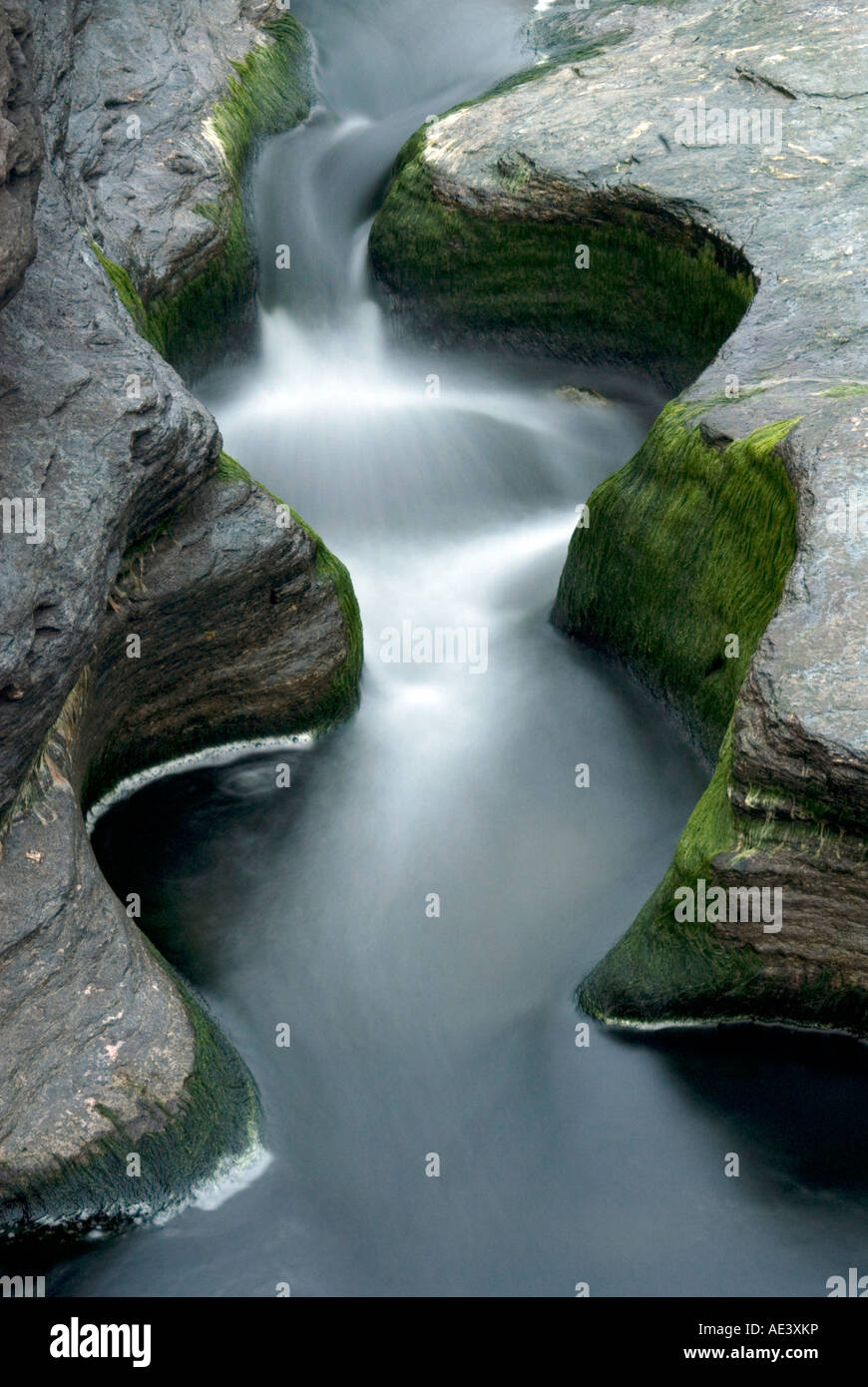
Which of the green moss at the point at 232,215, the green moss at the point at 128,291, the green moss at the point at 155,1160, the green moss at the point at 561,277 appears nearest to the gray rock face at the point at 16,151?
the green moss at the point at 128,291

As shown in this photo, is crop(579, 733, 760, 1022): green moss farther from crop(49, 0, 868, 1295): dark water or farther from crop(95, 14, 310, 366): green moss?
crop(95, 14, 310, 366): green moss

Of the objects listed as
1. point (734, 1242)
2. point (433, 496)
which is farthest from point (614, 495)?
point (734, 1242)

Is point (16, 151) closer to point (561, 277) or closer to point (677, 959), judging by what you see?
point (677, 959)

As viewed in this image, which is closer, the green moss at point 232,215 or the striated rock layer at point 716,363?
the striated rock layer at point 716,363

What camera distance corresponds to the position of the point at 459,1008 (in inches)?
201

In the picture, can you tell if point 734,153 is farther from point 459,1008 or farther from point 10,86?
point 459,1008

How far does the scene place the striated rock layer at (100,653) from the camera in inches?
166

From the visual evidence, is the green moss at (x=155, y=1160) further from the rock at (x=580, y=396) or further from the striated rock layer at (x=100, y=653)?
the rock at (x=580, y=396)

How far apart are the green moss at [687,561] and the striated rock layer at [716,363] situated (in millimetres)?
15

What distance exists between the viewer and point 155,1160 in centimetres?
436

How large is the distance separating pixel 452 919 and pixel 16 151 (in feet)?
11.0

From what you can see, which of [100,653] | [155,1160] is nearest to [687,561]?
[100,653]

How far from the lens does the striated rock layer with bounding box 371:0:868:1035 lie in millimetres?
4383

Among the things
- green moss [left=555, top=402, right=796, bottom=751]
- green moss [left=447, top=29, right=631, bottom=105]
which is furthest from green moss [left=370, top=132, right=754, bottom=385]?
green moss [left=555, top=402, right=796, bottom=751]
